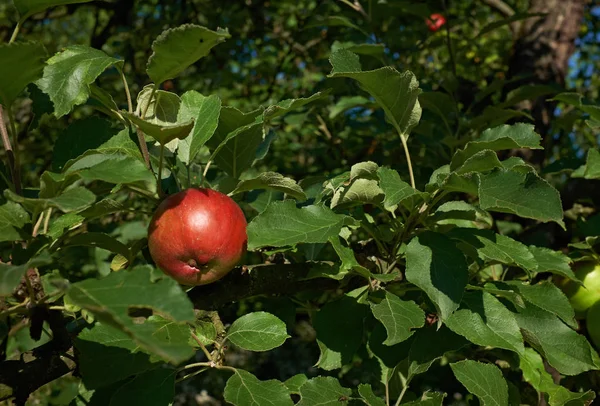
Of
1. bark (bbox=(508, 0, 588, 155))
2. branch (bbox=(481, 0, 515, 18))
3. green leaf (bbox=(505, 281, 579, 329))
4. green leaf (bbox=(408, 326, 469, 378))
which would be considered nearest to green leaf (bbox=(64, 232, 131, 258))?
green leaf (bbox=(408, 326, 469, 378))

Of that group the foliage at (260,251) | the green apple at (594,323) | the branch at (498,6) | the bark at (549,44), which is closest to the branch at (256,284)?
the foliage at (260,251)

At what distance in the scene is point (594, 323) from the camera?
4.22ft

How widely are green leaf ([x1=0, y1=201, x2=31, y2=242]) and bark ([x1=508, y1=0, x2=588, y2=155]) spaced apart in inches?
65.2

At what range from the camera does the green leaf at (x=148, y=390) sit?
0.85m

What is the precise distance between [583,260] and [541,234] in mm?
220

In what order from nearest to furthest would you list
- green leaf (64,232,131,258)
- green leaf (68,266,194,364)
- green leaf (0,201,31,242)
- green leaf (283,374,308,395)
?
green leaf (68,266,194,364)
green leaf (0,201,31,242)
green leaf (64,232,131,258)
green leaf (283,374,308,395)

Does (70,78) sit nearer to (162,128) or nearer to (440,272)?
(162,128)

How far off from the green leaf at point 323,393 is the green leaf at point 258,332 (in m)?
0.08

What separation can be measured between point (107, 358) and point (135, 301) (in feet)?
0.82

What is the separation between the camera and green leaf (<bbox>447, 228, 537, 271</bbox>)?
918mm

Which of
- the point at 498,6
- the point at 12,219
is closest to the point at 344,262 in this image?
the point at 12,219

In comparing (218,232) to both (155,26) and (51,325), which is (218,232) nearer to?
(51,325)

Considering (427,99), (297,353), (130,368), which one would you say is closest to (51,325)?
(130,368)

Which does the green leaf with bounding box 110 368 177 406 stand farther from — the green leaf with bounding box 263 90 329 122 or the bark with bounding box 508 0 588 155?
the bark with bounding box 508 0 588 155
